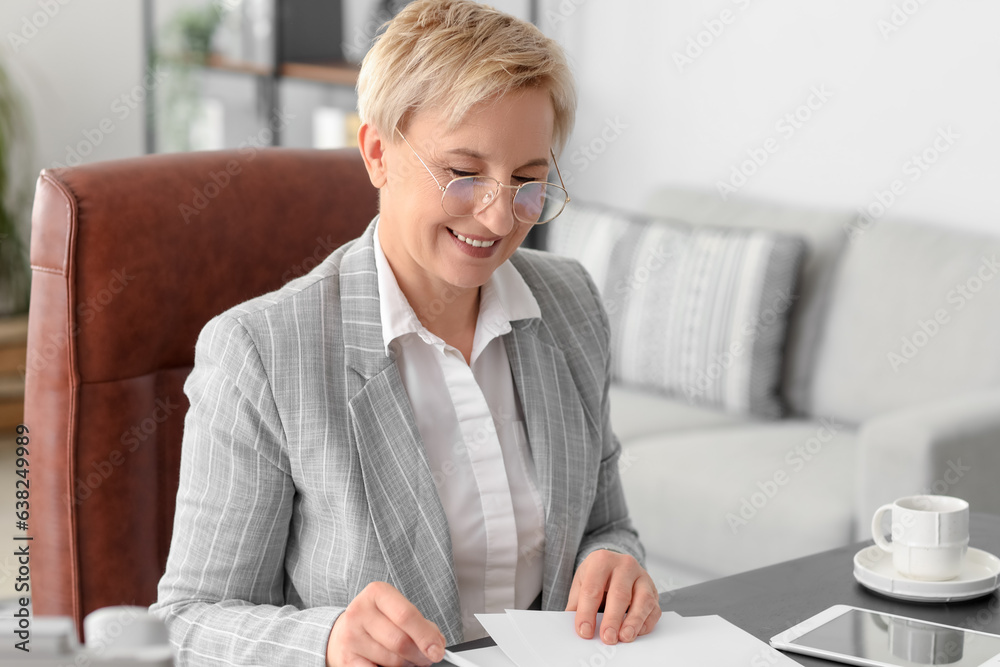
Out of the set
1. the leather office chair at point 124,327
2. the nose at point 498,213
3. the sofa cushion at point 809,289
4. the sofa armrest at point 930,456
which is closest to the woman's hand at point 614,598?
the nose at point 498,213

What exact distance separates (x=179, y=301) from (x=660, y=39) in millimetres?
2481

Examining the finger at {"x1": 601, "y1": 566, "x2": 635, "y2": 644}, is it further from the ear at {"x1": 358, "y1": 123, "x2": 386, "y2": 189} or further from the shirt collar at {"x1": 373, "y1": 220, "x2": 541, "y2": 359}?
the ear at {"x1": 358, "y1": 123, "x2": 386, "y2": 189}

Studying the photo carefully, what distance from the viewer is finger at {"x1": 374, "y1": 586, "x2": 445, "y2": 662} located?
97cm

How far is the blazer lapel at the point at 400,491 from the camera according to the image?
3.94ft

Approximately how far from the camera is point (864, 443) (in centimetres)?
223

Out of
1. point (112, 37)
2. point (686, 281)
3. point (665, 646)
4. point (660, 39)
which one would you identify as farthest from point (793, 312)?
point (112, 37)

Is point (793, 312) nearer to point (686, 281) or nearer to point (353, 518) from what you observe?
point (686, 281)

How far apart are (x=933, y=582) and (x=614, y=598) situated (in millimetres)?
344

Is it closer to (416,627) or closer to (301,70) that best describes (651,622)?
(416,627)

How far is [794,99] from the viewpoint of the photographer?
3.18 metres

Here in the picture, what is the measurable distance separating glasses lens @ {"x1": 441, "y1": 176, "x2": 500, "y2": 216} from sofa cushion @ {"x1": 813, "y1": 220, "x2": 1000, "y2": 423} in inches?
69.3

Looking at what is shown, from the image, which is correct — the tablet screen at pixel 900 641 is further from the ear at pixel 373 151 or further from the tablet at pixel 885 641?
the ear at pixel 373 151

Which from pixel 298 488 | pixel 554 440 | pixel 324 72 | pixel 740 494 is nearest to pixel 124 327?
pixel 298 488

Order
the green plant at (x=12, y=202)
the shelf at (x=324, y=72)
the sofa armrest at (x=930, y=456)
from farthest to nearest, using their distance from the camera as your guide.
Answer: the green plant at (x=12, y=202) < the shelf at (x=324, y=72) < the sofa armrest at (x=930, y=456)
